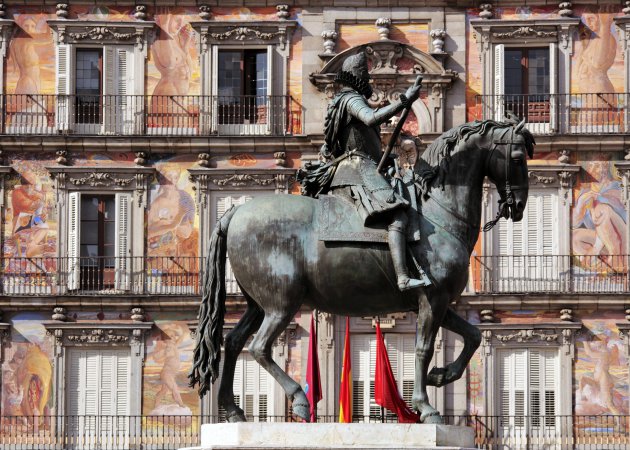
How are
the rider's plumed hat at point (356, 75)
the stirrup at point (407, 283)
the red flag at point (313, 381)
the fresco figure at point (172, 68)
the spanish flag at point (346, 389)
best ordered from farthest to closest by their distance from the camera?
1. the fresco figure at point (172, 68)
2. the spanish flag at point (346, 389)
3. the red flag at point (313, 381)
4. the rider's plumed hat at point (356, 75)
5. the stirrup at point (407, 283)

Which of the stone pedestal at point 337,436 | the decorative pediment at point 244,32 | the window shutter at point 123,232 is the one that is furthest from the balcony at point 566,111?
the stone pedestal at point 337,436

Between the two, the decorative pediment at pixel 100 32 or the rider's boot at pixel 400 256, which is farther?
the decorative pediment at pixel 100 32

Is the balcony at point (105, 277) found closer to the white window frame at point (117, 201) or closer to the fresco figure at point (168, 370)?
the white window frame at point (117, 201)

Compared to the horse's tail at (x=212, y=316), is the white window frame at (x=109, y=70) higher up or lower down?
higher up

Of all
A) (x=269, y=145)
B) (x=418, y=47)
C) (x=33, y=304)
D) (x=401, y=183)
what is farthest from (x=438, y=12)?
(x=401, y=183)

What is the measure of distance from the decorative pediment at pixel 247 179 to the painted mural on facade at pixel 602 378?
7.42 meters

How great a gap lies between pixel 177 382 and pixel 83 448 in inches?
95.4

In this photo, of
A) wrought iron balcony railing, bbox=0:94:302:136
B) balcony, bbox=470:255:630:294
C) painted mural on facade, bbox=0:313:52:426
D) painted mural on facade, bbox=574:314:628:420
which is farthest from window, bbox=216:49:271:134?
painted mural on facade, bbox=574:314:628:420

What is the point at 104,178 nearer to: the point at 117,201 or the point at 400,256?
the point at 117,201

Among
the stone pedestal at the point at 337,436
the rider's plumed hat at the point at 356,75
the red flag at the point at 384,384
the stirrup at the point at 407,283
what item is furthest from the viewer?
the red flag at the point at 384,384

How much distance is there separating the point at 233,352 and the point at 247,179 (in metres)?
24.5

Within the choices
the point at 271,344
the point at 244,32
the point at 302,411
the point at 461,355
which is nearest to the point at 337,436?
the point at 302,411

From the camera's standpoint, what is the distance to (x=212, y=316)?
16.0 m

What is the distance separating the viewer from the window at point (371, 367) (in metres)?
39.6
